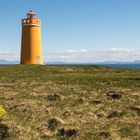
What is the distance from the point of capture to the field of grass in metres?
17.2

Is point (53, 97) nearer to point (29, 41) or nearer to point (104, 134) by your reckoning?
point (104, 134)

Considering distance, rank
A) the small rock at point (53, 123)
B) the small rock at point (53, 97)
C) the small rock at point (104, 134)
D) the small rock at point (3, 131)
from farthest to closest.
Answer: the small rock at point (53, 97) → the small rock at point (53, 123) → the small rock at point (3, 131) → the small rock at point (104, 134)

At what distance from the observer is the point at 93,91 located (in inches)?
1212

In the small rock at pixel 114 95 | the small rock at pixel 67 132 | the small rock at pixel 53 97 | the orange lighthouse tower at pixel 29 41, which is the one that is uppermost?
the orange lighthouse tower at pixel 29 41

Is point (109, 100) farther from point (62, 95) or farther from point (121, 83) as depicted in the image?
point (121, 83)

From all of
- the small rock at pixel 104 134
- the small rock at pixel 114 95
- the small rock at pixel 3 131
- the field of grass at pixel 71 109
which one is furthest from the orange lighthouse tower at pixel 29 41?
the small rock at pixel 104 134

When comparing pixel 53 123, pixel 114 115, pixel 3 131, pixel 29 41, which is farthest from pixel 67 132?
pixel 29 41

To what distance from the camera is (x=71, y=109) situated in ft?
75.4

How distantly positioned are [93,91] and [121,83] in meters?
5.49

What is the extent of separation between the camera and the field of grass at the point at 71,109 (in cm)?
1717

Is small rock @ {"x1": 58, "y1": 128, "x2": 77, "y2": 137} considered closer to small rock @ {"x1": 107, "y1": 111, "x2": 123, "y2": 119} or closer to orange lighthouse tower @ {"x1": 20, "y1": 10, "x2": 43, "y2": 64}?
small rock @ {"x1": 107, "y1": 111, "x2": 123, "y2": 119}


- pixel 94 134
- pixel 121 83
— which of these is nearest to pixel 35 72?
pixel 121 83

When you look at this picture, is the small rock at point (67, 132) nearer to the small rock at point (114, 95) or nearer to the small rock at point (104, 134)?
the small rock at point (104, 134)

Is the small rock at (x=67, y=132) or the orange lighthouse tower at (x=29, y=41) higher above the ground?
the orange lighthouse tower at (x=29, y=41)
